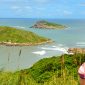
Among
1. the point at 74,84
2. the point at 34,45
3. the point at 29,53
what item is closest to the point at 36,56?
the point at 29,53

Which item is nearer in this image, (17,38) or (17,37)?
(17,38)

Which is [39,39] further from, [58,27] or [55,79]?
[55,79]

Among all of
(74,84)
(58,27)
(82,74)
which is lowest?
(58,27)

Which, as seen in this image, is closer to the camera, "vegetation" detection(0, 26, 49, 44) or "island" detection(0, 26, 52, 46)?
"island" detection(0, 26, 52, 46)

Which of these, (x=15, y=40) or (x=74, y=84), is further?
(x=15, y=40)

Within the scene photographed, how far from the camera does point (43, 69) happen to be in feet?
74.3

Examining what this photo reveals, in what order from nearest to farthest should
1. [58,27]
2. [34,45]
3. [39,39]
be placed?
1. [34,45]
2. [39,39]
3. [58,27]

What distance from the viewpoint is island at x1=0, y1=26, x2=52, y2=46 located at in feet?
264

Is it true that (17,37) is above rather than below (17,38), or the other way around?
above

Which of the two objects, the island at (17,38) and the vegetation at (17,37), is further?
the vegetation at (17,37)

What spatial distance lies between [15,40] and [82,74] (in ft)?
262

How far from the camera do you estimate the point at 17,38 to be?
84.9 meters

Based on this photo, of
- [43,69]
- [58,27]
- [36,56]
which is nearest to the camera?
[43,69]

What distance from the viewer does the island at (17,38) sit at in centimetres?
8052
